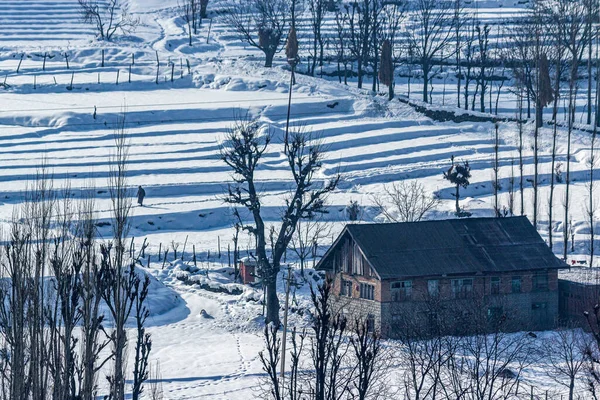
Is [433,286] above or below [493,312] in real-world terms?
above

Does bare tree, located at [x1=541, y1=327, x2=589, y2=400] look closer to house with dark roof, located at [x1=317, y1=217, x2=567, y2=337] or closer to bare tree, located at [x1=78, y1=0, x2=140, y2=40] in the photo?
house with dark roof, located at [x1=317, y1=217, x2=567, y2=337]

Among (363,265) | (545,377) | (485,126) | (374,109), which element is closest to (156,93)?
(374,109)

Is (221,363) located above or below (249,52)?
below

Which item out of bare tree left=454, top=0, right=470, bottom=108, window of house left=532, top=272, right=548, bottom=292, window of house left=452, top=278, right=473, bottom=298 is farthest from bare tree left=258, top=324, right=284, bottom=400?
bare tree left=454, top=0, right=470, bottom=108

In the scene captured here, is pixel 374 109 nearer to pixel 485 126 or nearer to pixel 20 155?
pixel 485 126

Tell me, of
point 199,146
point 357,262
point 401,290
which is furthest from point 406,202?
point 199,146

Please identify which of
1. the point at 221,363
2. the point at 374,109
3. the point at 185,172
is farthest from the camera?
the point at 374,109

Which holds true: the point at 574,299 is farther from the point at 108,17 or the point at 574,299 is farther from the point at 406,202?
the point at 108,17
